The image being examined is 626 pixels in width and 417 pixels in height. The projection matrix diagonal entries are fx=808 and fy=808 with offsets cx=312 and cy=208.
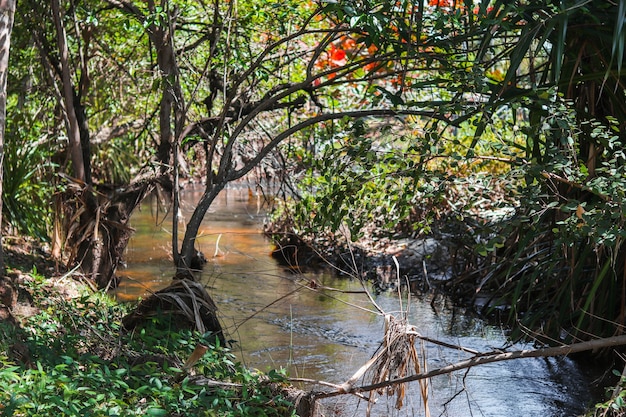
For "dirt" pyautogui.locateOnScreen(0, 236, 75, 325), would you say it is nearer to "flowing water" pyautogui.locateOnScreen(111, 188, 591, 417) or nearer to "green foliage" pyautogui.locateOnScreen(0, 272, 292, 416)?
"green foliage" pyautogui.locateOnScreen(0, 272, 292, 416)

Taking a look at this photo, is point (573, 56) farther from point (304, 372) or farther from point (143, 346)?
point (143, 346)

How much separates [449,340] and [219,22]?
3.14m

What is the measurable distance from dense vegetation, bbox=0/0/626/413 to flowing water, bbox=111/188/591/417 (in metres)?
0.37

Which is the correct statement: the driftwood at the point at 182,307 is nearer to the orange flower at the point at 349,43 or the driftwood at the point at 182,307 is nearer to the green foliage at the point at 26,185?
the green foliage at the point at 26,185

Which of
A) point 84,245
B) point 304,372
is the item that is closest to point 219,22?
point 84,245

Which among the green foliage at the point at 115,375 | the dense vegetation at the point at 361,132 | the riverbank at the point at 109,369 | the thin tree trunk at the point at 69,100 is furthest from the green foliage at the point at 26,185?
the green foliage at the point at 115,375

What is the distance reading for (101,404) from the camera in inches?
136

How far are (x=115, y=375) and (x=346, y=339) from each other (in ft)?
9.92

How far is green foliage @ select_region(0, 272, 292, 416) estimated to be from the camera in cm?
334

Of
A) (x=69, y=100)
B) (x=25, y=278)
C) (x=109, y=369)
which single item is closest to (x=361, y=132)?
(x=109, y=369)

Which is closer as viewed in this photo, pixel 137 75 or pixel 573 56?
pixel 573 56

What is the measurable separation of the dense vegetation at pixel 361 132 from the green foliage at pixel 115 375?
4cm

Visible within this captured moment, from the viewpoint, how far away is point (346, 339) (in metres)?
6.53

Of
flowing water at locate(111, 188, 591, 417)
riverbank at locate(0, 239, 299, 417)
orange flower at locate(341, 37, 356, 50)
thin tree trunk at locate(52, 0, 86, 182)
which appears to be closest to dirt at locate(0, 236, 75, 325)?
riverbank at locate(0, 239, 299, 417)
